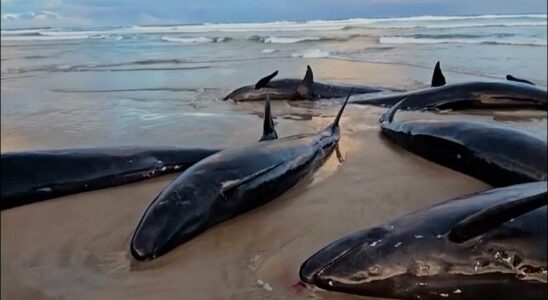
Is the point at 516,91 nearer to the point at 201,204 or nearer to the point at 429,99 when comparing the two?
the point at 429,99

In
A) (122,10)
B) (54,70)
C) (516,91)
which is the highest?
(122,10)

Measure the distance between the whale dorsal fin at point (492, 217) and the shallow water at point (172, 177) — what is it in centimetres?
44

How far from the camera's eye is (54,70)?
9789mm

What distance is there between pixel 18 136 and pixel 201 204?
7.34ft

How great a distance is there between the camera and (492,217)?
1.81 meters

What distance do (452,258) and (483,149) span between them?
52.6 inches

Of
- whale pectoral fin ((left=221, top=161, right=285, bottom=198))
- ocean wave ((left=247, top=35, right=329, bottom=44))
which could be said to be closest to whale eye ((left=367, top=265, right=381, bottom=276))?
whale pectoral fin ((left=221, top=161, right=285, bottom=198))

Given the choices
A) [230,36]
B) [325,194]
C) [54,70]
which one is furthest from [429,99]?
[230,36]

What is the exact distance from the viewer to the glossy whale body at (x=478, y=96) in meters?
5.02

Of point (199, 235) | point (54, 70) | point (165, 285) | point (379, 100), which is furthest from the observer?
point (54, 70)

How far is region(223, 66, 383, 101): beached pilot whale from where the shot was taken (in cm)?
655

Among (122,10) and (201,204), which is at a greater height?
(122,10)

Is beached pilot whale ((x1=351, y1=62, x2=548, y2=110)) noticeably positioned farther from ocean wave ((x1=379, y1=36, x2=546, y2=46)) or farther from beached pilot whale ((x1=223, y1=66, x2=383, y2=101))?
ocean wave ((x1=379, y1=36, x2=546, y2=46))

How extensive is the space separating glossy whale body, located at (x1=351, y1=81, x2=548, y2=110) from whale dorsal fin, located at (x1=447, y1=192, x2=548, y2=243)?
3402 mm
